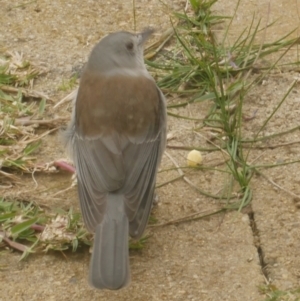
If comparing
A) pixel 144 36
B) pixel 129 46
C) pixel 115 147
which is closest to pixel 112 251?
pixel 115 147

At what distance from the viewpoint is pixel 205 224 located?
17.5ft

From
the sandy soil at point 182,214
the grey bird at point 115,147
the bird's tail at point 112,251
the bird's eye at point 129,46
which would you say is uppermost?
the bird's eye at point 129,46

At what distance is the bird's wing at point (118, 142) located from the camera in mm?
4930

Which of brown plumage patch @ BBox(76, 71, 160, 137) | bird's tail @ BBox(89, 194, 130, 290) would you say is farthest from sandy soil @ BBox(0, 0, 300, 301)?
brown plumage patch @ BBox(76, 71, 160, 137)

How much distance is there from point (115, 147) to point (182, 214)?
1.87ft

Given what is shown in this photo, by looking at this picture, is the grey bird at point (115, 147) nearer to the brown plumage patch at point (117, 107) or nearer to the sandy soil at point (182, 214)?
the brown plumage patch at point (117, 107)

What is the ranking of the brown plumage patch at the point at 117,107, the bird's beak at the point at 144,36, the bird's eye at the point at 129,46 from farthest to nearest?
the bird's beak at the point at 144,36 < the bird's eye at the point at 129,46 < the brown plumage patch at the point at 117,107

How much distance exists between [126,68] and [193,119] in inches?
23.2

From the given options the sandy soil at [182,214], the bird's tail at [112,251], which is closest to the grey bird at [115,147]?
the bird's tail at [112,251]

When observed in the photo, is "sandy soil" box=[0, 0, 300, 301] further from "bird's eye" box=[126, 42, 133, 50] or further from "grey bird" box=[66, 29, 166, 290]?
"bird's eye" box=[126, 42, 133, 50]

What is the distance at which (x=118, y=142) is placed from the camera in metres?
5.20

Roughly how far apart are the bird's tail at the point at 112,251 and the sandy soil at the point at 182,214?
0.28 meters

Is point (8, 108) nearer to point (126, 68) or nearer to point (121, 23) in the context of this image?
point (126, 68)

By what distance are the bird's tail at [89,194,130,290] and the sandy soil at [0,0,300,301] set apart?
0.93ft
